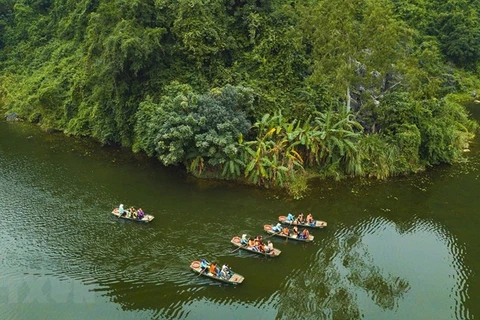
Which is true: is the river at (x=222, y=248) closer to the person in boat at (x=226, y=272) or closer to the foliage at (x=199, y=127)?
the person in boat at (x=226, y=272)

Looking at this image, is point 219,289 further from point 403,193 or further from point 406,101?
point 406,101

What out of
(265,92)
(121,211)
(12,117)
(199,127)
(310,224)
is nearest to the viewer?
(310,224)

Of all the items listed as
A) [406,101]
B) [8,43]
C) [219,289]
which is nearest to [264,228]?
[219,289]

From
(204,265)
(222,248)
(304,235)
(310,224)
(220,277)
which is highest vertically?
(310,224)

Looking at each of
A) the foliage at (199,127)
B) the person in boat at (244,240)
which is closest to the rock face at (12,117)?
the foliage at (199,127)

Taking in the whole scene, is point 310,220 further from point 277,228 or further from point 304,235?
point 277,228

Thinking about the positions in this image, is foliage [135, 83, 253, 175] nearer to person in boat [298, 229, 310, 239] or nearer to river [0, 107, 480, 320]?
river [0, 107, 480, 320]

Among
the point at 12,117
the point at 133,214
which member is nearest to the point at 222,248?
the point at 133,214
